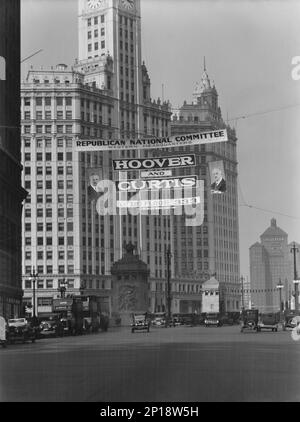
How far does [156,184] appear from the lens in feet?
59.4

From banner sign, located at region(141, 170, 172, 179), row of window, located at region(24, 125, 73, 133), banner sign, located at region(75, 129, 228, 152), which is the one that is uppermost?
row of window, located at region(24, 125, 73, 133)

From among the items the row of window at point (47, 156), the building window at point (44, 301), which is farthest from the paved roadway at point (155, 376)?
the building window at point (44, 301)

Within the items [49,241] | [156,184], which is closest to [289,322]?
[49,241]

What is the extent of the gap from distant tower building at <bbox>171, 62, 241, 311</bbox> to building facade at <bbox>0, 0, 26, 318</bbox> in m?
4.29

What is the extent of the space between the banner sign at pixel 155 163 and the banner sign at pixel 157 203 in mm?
1122

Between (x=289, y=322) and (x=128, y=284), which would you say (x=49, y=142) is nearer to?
(x=128, y=284)

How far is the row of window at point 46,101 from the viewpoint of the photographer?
20750mm

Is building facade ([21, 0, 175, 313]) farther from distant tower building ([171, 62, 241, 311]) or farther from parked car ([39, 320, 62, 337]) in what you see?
parked car ([39, 320, 62, 337])

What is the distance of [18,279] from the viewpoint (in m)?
29.6

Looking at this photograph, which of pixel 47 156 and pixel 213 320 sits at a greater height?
pixel 47 156

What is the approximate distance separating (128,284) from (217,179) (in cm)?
1672

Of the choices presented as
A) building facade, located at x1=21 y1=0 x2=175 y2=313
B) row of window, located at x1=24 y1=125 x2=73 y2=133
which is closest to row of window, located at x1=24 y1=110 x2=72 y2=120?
building facade, located at x1=21 y1=0 x2=175 y2=313

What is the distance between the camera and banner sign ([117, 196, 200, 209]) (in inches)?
752

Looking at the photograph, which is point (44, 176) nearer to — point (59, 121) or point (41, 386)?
point (59, 121)
